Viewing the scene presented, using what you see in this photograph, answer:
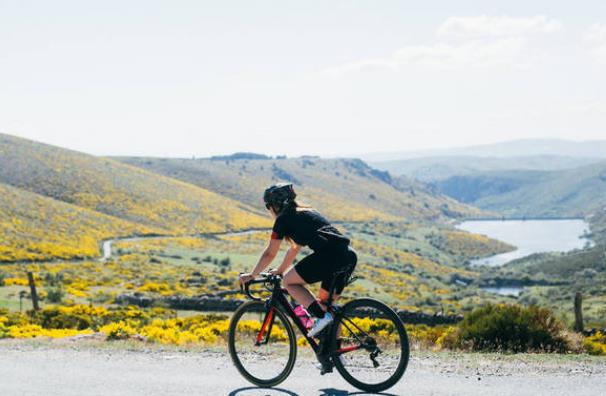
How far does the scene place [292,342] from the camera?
256 inches

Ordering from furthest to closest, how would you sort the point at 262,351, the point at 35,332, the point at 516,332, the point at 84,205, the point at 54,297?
the point at 84,205 → the point at 54,297 → the point at 35,332 → the point at 516,332 → the point at 262,351

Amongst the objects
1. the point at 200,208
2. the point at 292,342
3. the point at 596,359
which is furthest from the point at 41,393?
the point at 200,208

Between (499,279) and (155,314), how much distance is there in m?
76.8

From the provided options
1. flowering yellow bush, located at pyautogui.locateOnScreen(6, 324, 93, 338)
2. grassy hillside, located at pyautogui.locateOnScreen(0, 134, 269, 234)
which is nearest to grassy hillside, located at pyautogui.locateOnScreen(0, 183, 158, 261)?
grassy hillside, located at pyautogui.locateOnScreen(0, 134, 269, 234)

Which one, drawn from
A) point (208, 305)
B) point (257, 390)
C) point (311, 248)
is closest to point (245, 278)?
point (311, 248)

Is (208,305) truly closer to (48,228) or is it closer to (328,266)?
(328,266)

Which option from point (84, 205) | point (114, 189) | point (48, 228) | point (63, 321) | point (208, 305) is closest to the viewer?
point (63, 321)

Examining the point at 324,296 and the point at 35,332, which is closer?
the point at 324,296

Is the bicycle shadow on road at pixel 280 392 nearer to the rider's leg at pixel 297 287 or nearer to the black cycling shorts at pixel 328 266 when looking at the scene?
the rider's leg at pixel 297 287

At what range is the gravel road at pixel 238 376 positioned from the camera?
20.4 feet

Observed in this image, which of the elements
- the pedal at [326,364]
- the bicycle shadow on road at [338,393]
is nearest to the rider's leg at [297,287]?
the pedal at [326,364]

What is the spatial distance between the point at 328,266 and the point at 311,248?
0.25 meters

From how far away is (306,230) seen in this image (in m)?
6.22

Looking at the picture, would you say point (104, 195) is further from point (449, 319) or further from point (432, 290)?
point (449, 319)
